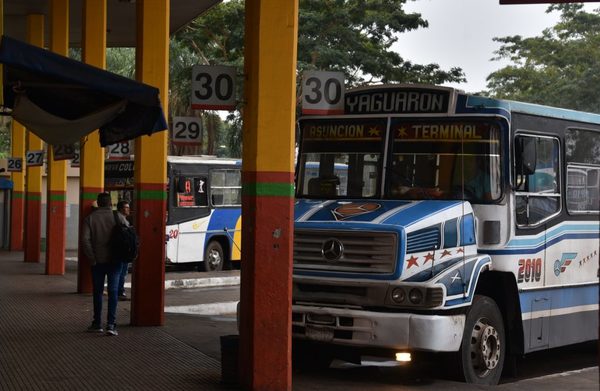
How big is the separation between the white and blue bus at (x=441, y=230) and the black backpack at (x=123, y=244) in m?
2.52

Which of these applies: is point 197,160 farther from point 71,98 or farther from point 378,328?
point 378,328

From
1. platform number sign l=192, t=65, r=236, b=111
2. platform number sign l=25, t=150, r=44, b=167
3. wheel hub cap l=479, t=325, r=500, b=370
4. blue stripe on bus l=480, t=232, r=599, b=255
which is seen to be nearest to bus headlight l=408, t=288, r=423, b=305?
wheel hub cap l=479, t=325, r=500, b=370

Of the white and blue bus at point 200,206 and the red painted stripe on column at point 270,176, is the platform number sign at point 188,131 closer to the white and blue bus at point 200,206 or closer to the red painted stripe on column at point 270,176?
the red painted stripe on column at point 270,176

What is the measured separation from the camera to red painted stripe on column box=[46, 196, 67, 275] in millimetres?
24359

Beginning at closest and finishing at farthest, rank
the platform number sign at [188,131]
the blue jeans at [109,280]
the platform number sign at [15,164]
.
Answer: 1. the blue jeans at [109,280]
2. the platform number sign at [188,131]
3. the platform number sign at [15,164]

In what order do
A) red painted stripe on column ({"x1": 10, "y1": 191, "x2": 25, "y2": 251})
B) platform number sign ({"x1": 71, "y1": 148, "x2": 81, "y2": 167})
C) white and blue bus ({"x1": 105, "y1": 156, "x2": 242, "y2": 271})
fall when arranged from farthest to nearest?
red painted stripe on column ({"x1": 10, "y1": 191, "x2": 25, "y2": 251})
white and blue bus ({"x1": 105, "y1": 156, "x2": 242, "y2": 271})
platform number sign ({"x1": 71, "y1": 148, "x2": 81, "y2": 167})

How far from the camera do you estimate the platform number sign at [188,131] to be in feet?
58.2

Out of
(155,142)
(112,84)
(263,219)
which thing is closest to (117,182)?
(155,142)

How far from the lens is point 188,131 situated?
1772 cm

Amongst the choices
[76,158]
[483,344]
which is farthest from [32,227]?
[483,344]

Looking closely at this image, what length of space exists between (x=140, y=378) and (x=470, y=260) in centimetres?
373

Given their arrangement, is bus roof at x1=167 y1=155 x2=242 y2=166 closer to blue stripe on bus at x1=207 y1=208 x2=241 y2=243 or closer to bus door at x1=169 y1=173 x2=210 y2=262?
bus door at x1=169 y1=173 x2=210 y2=262

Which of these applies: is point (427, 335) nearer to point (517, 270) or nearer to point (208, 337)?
point (517, 270)

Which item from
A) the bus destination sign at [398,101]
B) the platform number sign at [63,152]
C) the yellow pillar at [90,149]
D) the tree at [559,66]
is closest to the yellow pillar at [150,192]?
the bus destination sign at [398,101]
